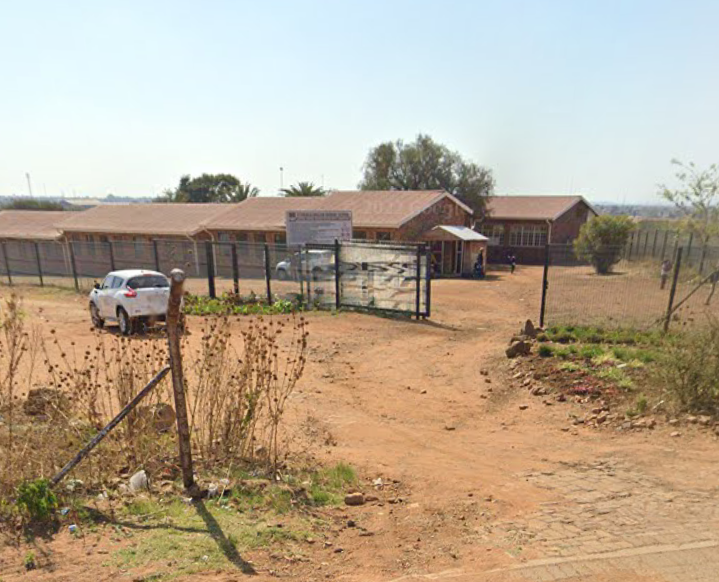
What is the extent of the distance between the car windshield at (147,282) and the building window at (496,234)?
2950 cm

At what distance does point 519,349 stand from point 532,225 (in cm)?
2797

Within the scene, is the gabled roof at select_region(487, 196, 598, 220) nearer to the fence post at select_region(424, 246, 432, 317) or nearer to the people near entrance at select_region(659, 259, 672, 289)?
the people near entrance at select_region(659, 259, 672, 289)

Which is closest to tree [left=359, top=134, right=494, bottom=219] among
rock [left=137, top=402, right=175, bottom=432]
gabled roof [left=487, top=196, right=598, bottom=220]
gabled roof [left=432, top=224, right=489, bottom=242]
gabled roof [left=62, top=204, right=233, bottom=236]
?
gabled roof [left=487, top=196, right=598, bottom=220]

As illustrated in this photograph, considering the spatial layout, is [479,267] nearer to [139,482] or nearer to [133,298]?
[133,298]

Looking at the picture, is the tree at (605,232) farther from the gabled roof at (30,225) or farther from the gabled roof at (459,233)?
the gabled roof at (30,225)

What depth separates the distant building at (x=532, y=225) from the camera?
35.4m

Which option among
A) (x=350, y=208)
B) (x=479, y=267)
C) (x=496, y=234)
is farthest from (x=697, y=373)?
(x=496, y=234)

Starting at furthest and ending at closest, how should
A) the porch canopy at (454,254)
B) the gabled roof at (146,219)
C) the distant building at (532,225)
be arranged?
the distant building at (532,225)
the gabled roof at (146,219)
the porch canopy at (454,254)

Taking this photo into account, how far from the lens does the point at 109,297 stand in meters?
12.9

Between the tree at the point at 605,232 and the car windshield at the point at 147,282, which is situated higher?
the tree at the point at 605,232

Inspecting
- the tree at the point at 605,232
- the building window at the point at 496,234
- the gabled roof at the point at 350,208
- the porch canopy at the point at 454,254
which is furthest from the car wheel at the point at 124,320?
the building window at the point at 496,234

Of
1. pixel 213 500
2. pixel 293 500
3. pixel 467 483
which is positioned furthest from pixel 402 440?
pixel 213 500

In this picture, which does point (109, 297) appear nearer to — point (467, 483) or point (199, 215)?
point (467, 483)

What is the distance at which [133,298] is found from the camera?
12.4 metres
